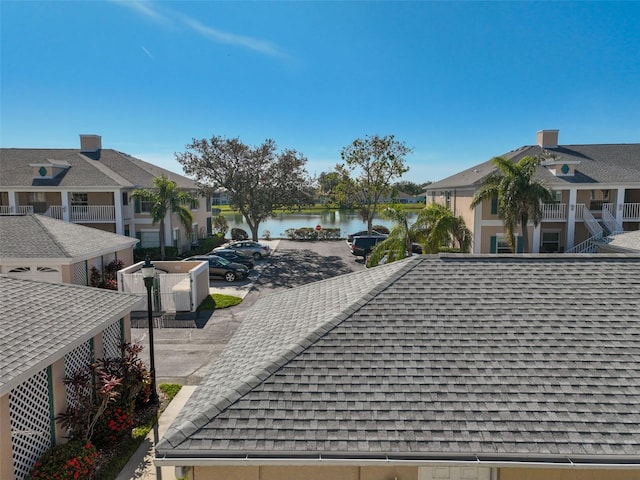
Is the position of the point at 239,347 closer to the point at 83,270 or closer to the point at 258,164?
the point at 83,270

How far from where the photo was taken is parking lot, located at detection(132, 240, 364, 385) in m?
12.6

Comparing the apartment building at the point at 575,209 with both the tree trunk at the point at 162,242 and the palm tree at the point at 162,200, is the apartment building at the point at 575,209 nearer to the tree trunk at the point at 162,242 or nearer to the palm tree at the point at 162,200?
the palm tree at the point at 162,200

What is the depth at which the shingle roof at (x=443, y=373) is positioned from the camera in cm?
477

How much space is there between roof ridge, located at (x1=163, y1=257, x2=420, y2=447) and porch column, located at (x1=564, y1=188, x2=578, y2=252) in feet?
76.9

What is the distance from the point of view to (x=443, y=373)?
5.76 meters

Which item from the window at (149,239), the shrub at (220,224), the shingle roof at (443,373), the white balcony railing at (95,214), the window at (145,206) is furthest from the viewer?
the shrub at (220,224)

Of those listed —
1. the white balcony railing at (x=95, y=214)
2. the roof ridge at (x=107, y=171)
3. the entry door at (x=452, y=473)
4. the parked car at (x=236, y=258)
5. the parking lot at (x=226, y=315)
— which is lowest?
the parking lot at (x=226, y=315)

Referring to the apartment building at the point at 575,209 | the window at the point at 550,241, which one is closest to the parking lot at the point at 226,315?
the apartment building at the point at 575,209

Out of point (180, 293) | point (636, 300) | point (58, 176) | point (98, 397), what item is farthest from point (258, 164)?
point (636, 300)

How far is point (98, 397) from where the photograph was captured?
8.70 metres

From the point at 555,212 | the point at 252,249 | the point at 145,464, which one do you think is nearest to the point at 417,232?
the point at 555,212

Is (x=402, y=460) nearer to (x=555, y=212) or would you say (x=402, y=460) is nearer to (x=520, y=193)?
(x=520, y=193)

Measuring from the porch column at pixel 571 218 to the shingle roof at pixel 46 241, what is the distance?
92.4ft

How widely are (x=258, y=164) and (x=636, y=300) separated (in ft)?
103
